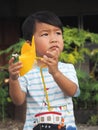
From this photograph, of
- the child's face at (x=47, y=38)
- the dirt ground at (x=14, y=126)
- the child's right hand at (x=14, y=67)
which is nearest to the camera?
the child's right hand at (x=14, y=67)

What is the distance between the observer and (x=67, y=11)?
6262 mm

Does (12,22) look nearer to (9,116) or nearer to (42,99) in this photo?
(9,116)

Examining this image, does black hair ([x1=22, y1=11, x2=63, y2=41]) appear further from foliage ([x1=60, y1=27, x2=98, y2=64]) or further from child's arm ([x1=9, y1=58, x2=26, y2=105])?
foliage ([x1=60, y1=27, x2=98, y2=64])

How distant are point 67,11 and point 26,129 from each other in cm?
423

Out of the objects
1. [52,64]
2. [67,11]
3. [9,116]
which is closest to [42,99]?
[52,64]

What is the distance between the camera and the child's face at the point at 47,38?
204cm

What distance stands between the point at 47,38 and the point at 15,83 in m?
0.28

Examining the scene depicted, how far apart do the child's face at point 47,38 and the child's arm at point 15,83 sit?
0.67ft

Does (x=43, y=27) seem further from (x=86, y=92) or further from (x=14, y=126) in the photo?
(x=14, y=126)

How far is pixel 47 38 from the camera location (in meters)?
2.09

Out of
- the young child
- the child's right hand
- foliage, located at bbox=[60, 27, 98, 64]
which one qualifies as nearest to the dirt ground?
foliage, located at bbox=[60, 27, 98, 64]

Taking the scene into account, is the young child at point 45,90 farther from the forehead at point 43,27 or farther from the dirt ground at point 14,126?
the dirt ground at point 14,126

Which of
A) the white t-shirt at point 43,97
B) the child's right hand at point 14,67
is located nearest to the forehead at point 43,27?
the white t-shirt at point 43,97

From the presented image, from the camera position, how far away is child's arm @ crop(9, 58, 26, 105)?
1.86 m
